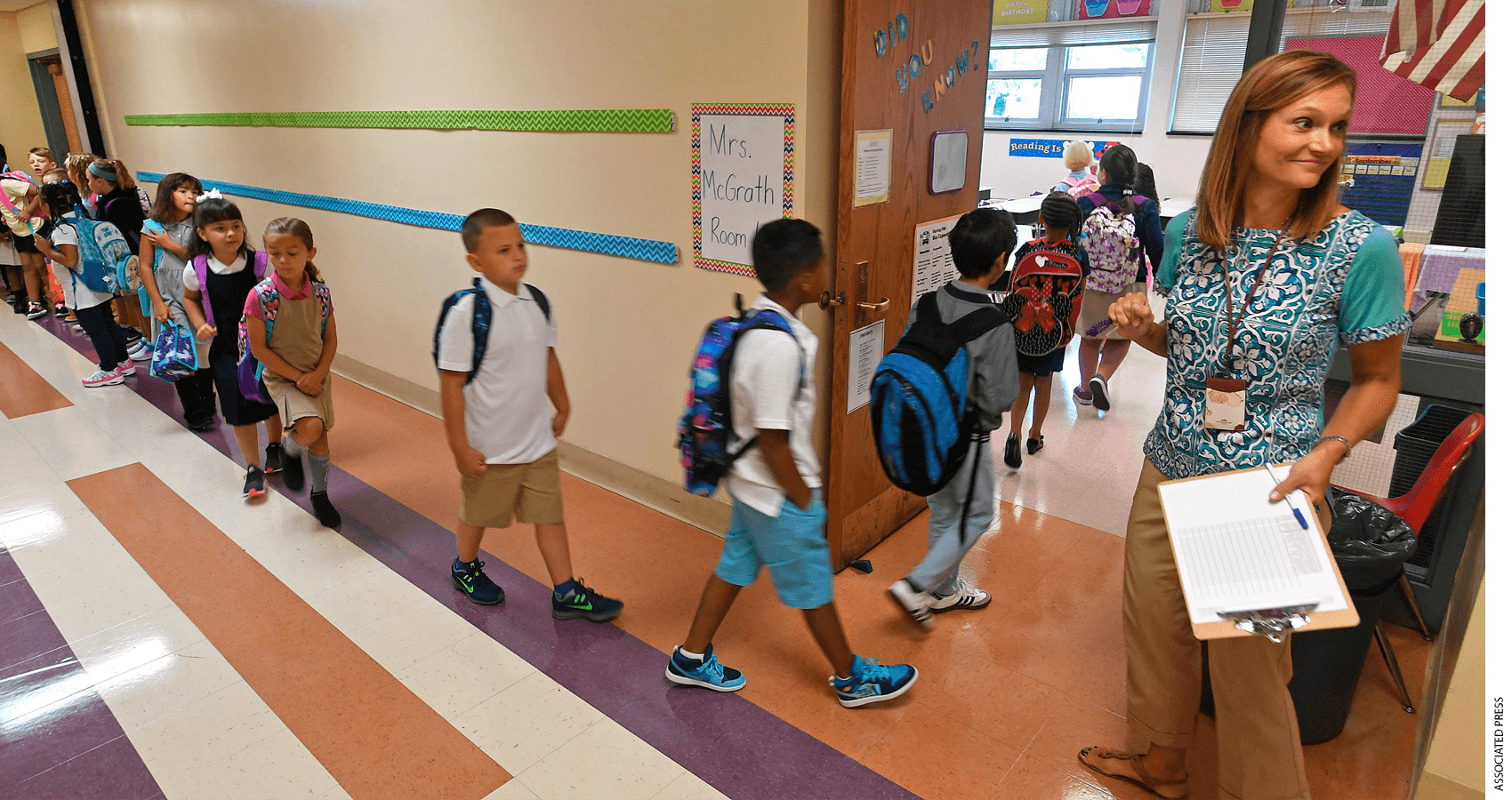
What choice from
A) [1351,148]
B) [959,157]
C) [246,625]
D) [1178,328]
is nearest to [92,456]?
[246,625]

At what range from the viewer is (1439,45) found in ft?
7.99

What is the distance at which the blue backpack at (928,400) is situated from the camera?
2.45m

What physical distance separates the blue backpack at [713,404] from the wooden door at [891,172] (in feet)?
3.08

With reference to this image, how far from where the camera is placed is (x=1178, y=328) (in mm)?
1725

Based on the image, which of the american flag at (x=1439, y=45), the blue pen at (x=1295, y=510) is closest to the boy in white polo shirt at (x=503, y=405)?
the blue pen at (x=1295, y=510)

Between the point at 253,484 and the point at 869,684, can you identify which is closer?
the point at 869,684

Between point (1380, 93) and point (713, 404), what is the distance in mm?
2380

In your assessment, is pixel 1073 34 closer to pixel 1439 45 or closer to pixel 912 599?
pixel 1439 45

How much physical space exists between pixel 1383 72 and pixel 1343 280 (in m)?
1.63

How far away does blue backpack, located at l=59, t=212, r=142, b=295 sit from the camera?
4.92 m

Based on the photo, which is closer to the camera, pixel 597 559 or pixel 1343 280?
pixel 1343 280

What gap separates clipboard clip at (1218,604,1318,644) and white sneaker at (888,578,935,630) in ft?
4.29

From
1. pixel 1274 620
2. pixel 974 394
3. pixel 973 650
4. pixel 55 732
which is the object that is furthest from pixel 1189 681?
pixel 55 732

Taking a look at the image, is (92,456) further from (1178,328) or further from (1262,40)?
(1262,40)
